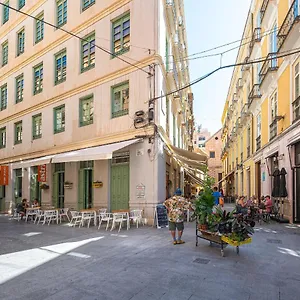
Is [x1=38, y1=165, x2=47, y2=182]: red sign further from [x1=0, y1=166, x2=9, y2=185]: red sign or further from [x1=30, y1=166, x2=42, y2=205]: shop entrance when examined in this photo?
[x1=0, y1=166, x2=9, y2=185]: red sign

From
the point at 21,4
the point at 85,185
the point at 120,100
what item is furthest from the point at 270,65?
the point at 21,4

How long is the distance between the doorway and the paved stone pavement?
5.13m

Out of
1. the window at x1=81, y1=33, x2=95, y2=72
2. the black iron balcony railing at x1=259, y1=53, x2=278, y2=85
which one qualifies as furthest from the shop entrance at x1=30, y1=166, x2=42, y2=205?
the black iron balcony railing at x1=259, y1=53, x2=278, y2=85

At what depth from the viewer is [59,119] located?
1703 cm

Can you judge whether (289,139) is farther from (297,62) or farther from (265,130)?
(265,130)

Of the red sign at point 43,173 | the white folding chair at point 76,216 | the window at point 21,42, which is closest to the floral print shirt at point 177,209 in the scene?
the white folding chair at point 76,216

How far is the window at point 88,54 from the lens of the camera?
49.3ft

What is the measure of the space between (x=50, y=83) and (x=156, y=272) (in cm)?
1459

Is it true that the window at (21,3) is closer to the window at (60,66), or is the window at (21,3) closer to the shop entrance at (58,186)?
the window at (60,66)

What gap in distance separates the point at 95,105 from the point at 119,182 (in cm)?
404

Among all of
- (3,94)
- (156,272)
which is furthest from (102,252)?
(3,94)

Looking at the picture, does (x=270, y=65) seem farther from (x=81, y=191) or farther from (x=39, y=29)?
(x=39, y=29)

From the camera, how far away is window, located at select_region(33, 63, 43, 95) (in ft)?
61.2

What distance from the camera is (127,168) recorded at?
13109 mm
